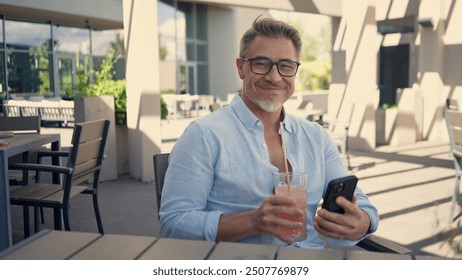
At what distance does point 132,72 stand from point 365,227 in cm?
487

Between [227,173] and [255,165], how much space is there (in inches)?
3.7

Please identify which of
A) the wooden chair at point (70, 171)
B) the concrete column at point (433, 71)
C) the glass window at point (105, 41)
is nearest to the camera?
the wooden chair at point (70, 171)

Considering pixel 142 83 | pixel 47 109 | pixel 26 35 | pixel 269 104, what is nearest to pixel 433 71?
pixel 142 83

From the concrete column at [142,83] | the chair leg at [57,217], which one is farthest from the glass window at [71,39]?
the chair leg at [57,217]

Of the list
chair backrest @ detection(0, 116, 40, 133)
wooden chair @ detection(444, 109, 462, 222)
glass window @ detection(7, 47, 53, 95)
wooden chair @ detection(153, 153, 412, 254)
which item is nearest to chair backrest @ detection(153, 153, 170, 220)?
wooden chair @ detection(153, 153, 412, 254)

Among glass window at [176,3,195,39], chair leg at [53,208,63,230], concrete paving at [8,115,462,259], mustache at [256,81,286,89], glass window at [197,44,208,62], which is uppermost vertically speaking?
glass window at [176,3,195,39]

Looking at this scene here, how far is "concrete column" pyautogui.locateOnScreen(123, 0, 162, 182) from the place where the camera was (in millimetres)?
5949

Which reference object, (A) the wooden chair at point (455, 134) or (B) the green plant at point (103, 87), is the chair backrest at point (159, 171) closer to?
(A) the wooden chair at point (455, 134)

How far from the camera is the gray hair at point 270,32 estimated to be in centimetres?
164

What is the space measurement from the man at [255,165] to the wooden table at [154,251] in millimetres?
301

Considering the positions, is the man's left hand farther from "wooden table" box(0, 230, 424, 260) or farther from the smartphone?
"wooden table" box(0, 230, 424, 260)

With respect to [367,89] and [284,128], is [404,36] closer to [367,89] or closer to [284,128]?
Answer: [367,89]

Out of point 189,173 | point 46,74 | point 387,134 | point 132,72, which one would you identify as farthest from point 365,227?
point 46,74
